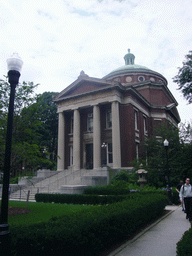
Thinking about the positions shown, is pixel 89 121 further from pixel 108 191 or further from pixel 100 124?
pixel 108 191

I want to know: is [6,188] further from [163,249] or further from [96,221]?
[163,249]

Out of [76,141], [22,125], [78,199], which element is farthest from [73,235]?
[76,141]

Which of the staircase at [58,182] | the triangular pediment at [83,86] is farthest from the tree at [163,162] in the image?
the triangular pediment at [83,86]

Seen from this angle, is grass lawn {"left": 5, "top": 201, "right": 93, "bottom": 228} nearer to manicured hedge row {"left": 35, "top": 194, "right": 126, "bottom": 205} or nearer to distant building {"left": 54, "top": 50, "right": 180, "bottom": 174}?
manicured hedge row {"left": 35, "top": 194, "right": 126, "bottom": 205}

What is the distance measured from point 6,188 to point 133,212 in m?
4.43

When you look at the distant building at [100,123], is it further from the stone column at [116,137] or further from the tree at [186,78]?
the tree at [186,78]

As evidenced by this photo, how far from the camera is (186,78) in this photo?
23.8 meters

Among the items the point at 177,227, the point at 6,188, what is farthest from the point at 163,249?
the point at 6,188

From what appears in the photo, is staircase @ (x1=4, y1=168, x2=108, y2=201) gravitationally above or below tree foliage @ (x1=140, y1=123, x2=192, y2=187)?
below

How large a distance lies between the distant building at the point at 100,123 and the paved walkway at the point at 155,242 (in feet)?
58.2

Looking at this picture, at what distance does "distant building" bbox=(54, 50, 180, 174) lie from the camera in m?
28.1

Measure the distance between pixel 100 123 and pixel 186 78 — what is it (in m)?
11.8

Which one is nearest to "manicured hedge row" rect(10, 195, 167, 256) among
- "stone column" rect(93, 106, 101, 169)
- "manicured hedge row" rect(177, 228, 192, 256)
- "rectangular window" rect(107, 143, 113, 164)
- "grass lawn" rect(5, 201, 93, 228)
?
"grass lawn" rect(5, 201, 93, 228)

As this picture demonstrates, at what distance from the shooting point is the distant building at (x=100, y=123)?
92.3 feet
